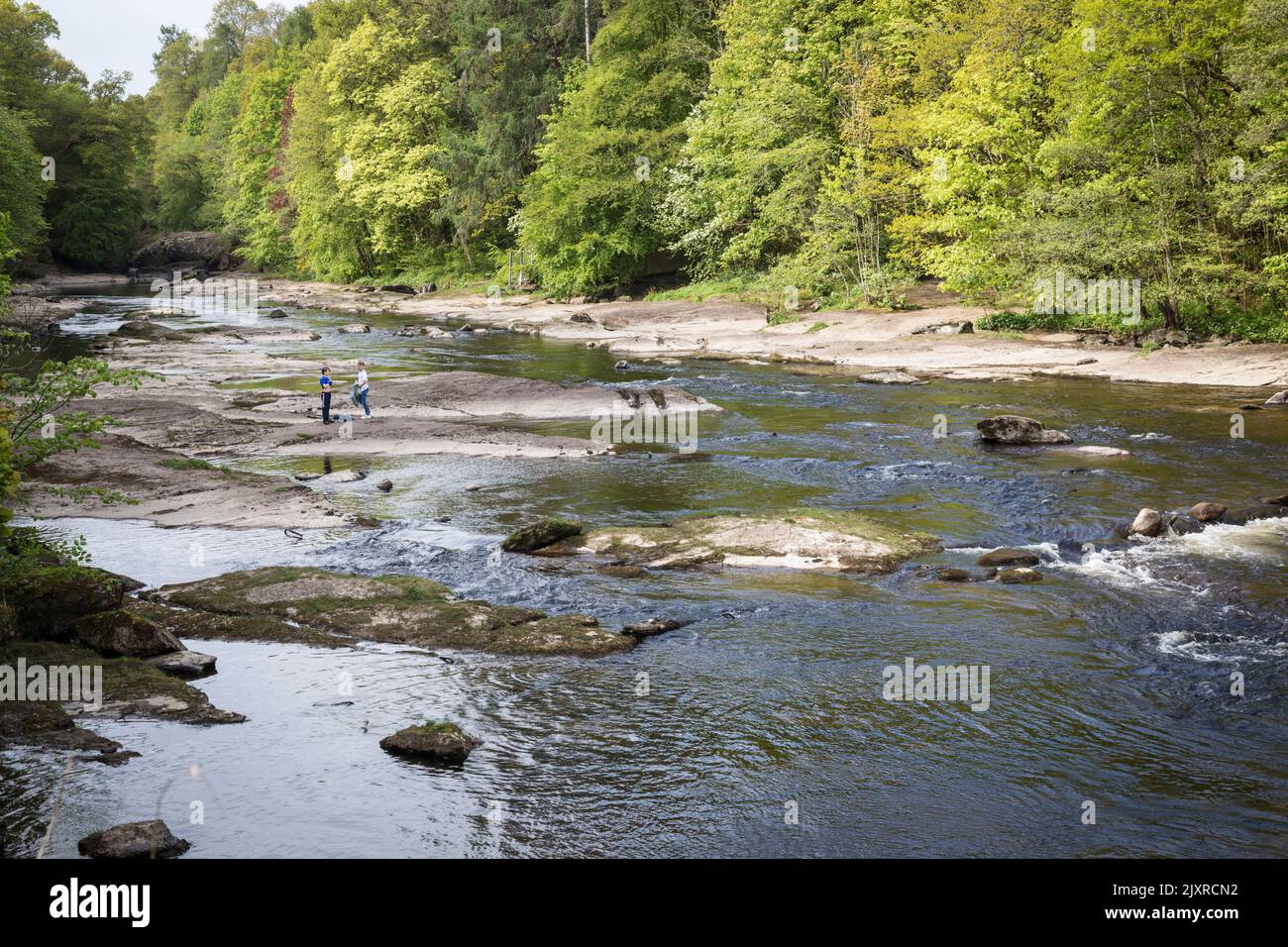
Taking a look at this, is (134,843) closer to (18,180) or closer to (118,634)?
(118,634)

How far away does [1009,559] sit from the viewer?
51.1ft

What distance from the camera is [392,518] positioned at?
1884 centimetres

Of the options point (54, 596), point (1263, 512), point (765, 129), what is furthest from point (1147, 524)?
point (765, 129)

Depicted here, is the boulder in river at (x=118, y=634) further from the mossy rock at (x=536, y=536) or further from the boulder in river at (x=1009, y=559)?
the boulder in river at (x=1009, y=559)

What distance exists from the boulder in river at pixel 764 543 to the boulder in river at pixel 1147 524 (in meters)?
3.22

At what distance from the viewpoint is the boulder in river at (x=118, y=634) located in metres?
11.5

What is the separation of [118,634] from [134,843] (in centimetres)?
443

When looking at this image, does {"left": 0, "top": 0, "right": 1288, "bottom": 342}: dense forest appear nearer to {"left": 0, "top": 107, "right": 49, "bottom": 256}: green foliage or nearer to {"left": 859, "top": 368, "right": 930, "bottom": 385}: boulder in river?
{"left": 0, "top": 107, "right": 49, "bottom": 256}: green foliage

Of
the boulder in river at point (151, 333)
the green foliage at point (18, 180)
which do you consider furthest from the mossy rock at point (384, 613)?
the green foliage at point (18, 180)

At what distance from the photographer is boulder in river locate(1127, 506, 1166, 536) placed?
16.6 meters

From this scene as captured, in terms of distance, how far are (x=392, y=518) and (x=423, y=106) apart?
5798cm

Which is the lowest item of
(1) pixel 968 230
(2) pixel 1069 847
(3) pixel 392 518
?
(2) pixel 1069 847
